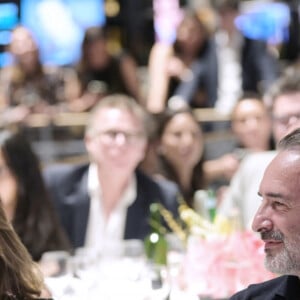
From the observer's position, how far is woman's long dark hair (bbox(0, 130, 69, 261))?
12.7 feet

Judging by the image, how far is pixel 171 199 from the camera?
422 cm

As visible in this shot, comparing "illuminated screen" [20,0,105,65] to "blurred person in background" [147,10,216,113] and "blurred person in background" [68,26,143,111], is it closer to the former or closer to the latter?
"blurred person in background" [68,26,143,111]

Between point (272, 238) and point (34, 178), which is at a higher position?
point (272, 238)

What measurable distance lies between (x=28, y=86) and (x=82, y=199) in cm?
338

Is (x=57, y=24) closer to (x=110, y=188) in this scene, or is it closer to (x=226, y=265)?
(x=110, y=188)

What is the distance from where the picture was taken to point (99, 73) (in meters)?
7.43

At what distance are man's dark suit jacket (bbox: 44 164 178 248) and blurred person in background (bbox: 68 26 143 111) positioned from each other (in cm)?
307

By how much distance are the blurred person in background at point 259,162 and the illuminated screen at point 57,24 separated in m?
6.55

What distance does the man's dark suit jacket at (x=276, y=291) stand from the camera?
2154 mm

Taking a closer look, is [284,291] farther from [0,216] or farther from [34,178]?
Result: [34,178]

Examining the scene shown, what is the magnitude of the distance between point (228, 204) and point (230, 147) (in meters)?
2.03

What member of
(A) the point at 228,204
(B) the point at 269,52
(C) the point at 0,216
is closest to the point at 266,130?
(A) the point at 228,204

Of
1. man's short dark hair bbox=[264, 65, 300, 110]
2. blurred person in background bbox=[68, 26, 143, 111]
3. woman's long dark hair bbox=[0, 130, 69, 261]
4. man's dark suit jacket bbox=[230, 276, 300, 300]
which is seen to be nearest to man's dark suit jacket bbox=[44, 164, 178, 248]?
woman's long dark hair bbox=[0, 130, 69, 261]

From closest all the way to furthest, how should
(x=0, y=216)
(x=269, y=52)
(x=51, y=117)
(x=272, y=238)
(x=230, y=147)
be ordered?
(x=272, y=238), (x=0, y=216), (x=230, y=147), (x=51, y=117), (x=269, y=52)
